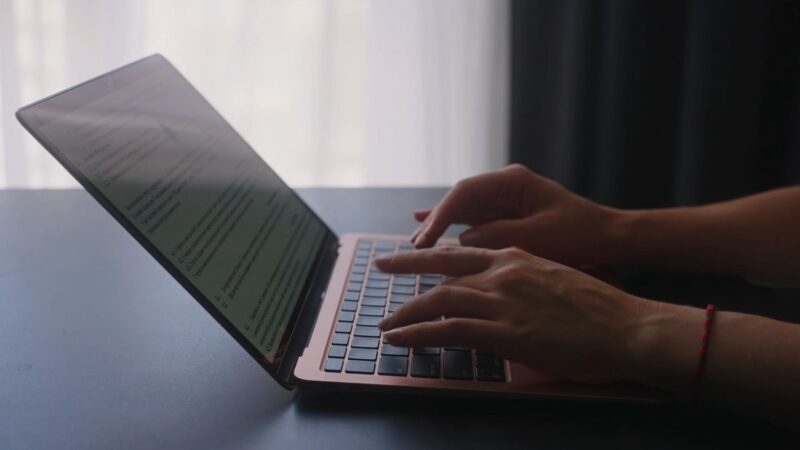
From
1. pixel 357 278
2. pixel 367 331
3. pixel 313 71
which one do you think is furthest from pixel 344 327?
pixel 313 71

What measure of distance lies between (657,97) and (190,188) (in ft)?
4.49

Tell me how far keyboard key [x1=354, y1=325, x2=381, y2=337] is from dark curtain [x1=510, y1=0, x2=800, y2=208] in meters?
1.25

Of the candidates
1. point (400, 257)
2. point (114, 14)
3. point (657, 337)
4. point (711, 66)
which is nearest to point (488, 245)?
point (400, 257)

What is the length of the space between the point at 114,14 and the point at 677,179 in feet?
4.53

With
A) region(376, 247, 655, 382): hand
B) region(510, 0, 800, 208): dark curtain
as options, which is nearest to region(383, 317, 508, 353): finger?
region(376, 247, 655, 382): hand

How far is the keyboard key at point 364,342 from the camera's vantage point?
58cm

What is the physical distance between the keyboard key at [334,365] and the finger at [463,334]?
58mm

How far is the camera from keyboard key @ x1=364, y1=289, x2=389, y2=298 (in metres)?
0.69

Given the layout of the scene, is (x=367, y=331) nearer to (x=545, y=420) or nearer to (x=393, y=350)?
(x=393, y=350)

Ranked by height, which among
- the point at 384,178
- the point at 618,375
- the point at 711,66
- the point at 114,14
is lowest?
the point at 384,178

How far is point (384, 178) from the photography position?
191cm

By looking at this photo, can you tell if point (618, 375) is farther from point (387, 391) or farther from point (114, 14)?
point (114, 14)

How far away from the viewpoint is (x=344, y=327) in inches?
24.0

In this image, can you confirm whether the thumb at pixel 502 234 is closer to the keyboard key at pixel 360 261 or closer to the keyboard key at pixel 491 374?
the keyboard key at pixel 360 261
